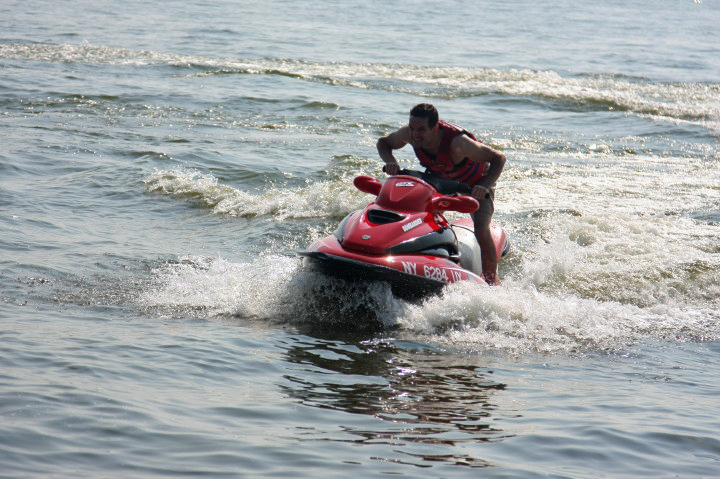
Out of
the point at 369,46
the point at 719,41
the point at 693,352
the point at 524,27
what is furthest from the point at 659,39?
the point at 693,352

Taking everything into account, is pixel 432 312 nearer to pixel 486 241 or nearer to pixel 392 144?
pixel 486 241

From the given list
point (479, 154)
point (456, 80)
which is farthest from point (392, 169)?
point (456, 80)

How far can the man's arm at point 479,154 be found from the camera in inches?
291

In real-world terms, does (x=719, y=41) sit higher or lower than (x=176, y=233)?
higher

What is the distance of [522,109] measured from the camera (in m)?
20.5

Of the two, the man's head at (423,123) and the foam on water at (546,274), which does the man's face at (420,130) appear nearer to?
the man's head at (423,123)

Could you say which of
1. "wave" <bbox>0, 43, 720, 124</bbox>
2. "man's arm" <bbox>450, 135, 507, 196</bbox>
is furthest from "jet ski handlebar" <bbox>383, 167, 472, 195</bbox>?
"wave" <bbox>0, 43, 720, 124</bbox>

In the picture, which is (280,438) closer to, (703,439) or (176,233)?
(703,439)

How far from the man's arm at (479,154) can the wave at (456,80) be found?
13.6 meters

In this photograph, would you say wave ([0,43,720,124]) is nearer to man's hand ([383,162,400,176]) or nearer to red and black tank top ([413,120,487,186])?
red and black tank top ([413,120,487,186])

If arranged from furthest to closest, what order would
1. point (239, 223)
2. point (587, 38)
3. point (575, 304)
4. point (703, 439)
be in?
point (587, 38) < point (239, 223) < point (575, 304) < point (703, 439)

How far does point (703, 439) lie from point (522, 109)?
636 inches

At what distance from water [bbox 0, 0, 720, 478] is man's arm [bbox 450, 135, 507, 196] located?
103 centimetres

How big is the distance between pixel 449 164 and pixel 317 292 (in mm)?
1673
